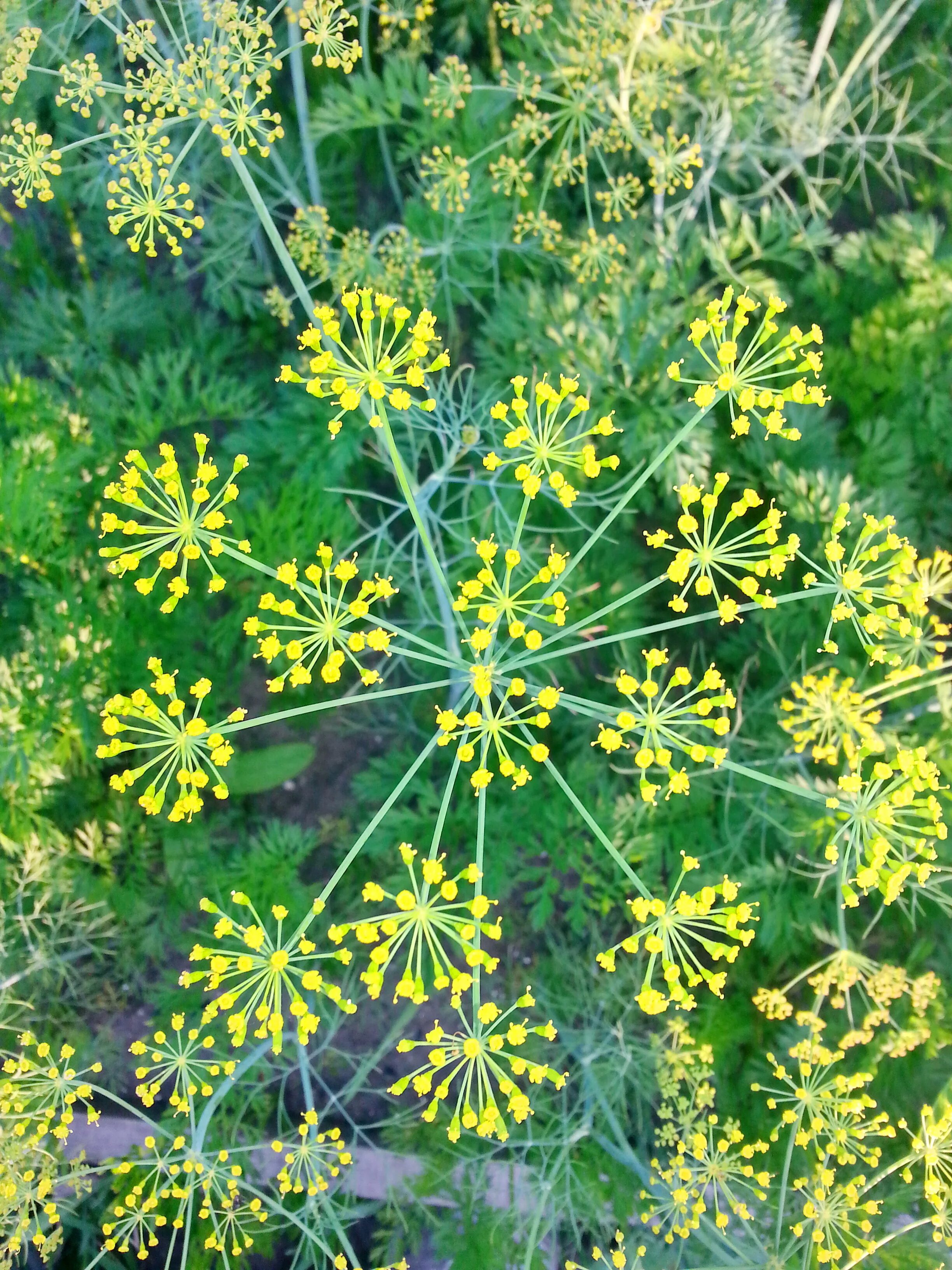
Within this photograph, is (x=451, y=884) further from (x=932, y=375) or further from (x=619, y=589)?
(x=932, y=375)

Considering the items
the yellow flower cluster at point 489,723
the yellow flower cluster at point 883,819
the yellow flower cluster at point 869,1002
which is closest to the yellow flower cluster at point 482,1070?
the yellow flower cluster at point 489,723

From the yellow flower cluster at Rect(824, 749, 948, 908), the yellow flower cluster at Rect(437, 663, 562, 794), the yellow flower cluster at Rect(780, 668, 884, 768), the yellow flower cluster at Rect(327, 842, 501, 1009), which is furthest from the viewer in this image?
the yellow flower cluster at Rect(780, 668, 884, 768)

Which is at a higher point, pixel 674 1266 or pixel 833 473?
pixel 833 473

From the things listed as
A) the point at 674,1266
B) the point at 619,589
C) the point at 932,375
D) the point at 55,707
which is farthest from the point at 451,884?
the point at 932,375

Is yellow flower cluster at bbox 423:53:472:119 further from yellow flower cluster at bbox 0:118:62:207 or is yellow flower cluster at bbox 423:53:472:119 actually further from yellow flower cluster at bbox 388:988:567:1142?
yellow flower cluster at bbox 388:988:567:1142

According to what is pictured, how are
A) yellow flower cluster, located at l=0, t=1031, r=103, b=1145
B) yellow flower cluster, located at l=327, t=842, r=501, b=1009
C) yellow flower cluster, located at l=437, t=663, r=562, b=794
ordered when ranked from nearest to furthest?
yellow flower cluster, located at l=327, t=842, r=501, b=1009
yellow flower cluster, located at l=437, t=663, r=562, b=794
yellow flower cluster, located at l=0, t=1031, r=103, b=1145

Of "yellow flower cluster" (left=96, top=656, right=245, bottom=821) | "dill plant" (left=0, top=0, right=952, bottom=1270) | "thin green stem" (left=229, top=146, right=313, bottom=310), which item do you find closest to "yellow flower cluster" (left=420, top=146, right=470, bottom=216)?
"dill plant" (left=0, top=0, right=952, bottom=1270)

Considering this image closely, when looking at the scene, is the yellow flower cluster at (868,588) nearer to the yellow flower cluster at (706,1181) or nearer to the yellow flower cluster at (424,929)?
the yellow flower cluster at (424,929)
